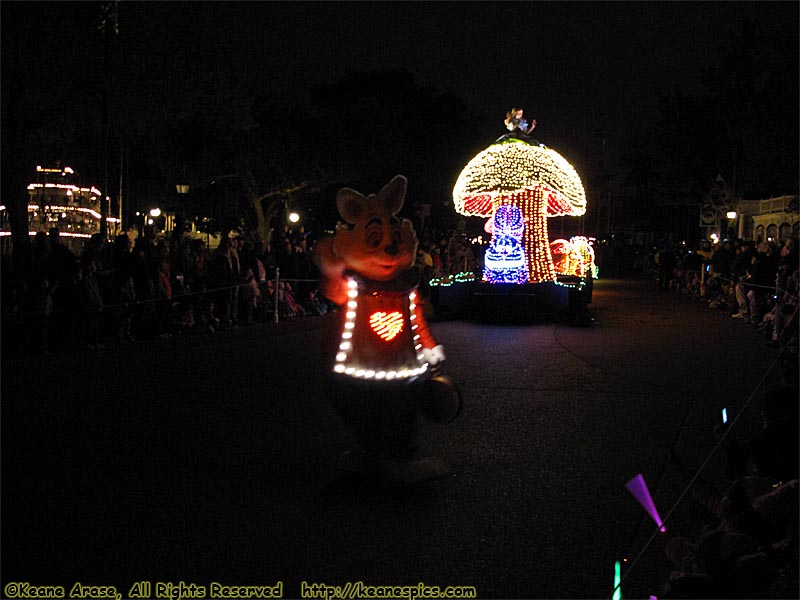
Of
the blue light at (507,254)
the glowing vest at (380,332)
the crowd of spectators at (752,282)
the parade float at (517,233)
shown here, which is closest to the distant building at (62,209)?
the parade float at (517,233)

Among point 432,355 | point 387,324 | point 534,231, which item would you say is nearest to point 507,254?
point 534,231

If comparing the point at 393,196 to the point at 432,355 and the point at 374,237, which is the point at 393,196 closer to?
the point at 374,237

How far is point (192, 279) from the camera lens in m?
14.4

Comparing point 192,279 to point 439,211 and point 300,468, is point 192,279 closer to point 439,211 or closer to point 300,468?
point 300,468

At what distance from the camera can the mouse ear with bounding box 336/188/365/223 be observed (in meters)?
6.21

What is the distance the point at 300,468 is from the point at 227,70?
1384cm

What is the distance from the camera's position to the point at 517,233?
1886 cm

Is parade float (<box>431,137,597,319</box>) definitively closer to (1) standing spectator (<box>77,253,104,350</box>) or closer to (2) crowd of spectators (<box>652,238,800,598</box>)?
(1) standing spectator (<box>77,253,104,350</box>)

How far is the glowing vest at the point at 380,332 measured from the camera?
5.83m

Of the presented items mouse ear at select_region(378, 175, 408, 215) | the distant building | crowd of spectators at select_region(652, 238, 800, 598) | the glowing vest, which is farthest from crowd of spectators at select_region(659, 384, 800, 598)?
the distant building

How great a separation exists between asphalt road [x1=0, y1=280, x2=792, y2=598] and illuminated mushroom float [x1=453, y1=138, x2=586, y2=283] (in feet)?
24.4

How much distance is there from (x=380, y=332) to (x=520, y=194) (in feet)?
47.6

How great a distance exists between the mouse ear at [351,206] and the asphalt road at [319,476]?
1.82m

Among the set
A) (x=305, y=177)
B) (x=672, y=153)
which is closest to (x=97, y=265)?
(x=305, y=177)
